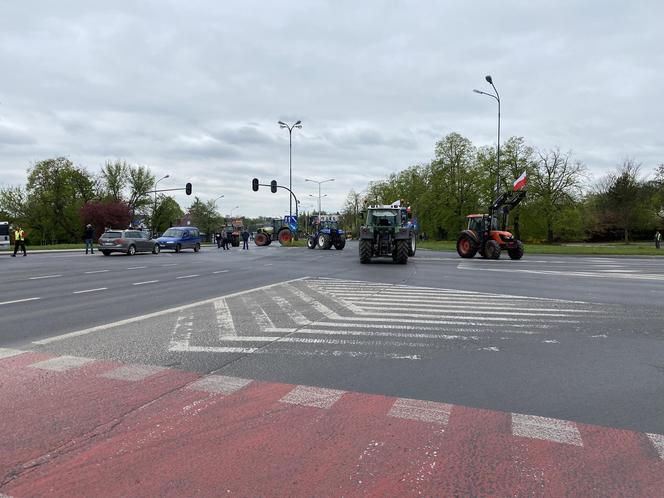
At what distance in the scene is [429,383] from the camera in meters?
4.72

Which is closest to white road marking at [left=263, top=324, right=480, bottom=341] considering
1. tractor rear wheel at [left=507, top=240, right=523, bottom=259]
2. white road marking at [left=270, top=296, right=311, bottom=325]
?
white road marking at [left=270, top=296, right=311, bottom=325]

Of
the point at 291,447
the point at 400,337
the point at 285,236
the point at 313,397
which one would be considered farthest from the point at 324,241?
the point at 291,447

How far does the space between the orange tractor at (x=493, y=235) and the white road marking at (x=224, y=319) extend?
18532mm

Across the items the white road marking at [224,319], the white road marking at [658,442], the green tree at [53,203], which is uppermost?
the green tree at [53,203]

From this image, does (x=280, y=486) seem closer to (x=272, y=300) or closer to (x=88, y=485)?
(x=88, y=485)

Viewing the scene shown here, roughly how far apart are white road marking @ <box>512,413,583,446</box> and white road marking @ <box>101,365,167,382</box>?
344 cm

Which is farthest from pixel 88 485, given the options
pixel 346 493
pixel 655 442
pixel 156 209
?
pixel 156 209

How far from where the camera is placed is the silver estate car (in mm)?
29484

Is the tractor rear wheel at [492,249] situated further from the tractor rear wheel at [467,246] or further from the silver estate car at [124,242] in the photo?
the silver estate car at [124,242]

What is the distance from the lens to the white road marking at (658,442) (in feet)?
10.7

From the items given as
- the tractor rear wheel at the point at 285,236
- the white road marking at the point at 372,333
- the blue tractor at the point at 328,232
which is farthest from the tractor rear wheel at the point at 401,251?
the tractor rear wheel at the point at 285,236

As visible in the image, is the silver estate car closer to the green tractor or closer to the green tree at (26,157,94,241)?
the green tractor

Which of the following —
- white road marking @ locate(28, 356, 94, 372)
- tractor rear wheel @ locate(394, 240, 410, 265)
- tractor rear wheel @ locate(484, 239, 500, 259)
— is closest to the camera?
white road marking @ locate(28, 356, 94, 372)

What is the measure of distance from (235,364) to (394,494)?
2.93m
